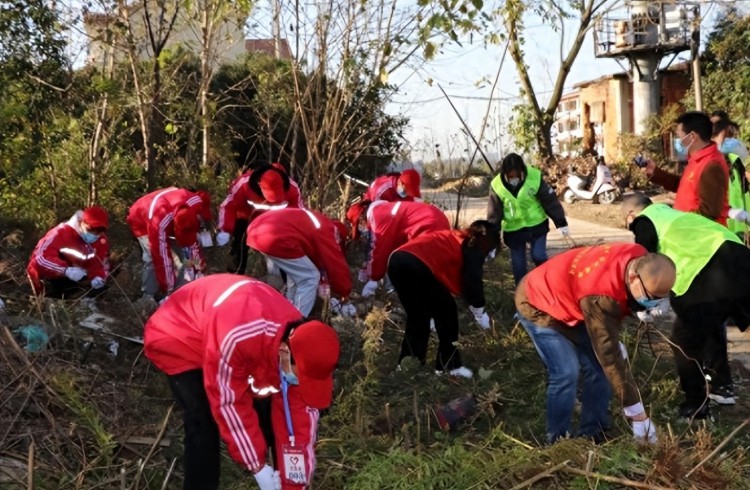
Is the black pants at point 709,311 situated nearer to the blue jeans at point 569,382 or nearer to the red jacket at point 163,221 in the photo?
the blue jeans at point 569,382

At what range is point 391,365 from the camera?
6129mm

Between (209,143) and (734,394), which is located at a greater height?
(209,143)

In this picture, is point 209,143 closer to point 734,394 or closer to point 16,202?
point 16,202

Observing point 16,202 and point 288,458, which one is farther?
point 16,202

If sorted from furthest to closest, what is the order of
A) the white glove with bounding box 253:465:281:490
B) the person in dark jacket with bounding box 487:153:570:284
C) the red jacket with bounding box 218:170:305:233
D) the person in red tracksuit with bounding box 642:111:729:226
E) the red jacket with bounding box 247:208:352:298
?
the red jacket with bounding box 218:170:305:233, the person in dark jacket with bounding box 487:153:570:284, the red jacket with bounding box 247:208:352:298, the person in red tracksuit with bounding box 642:111:729:226, the white glove with bounding box 253:465:281:490

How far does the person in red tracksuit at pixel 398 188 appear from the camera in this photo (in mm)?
7637

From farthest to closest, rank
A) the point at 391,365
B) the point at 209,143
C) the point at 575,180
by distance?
1. the point at 575,180
2. the point at 209,143
3. the point at 391,365

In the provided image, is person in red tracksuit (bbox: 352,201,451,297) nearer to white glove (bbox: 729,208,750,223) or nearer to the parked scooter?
white glove (bbox: 729,208,750,223)

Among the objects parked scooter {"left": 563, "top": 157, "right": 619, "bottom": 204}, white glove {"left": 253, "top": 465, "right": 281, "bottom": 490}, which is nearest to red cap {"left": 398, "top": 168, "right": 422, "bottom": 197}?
white glove {"left": 253, "top": 465, "right": 281, "bottom": 490}

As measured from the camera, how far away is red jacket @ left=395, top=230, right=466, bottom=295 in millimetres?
5566

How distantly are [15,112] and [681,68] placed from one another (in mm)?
22482

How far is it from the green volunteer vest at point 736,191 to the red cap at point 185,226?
435 centimetres

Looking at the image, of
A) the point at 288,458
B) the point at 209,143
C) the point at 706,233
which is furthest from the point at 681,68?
the point at 288,458

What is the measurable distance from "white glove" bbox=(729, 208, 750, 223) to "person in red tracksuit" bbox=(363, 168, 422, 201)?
105 inches
